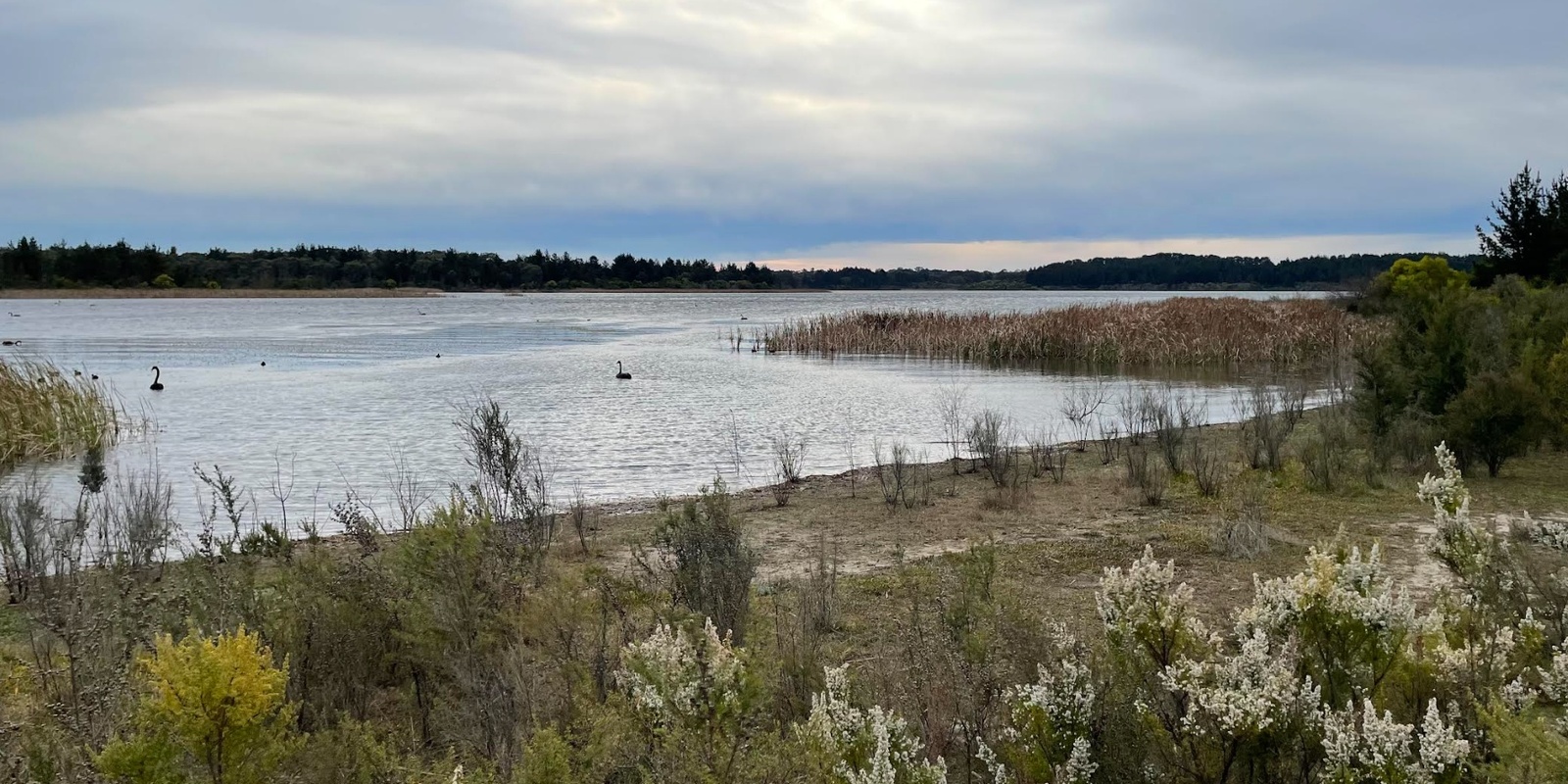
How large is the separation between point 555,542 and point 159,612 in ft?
13.6

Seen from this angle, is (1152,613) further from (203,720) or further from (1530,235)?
(1530,235)

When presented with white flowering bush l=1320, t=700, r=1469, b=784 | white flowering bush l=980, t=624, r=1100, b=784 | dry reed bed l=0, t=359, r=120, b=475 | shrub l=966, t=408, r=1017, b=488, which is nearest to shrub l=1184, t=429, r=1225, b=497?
shrub l=966, t=408, r=1017, b=488


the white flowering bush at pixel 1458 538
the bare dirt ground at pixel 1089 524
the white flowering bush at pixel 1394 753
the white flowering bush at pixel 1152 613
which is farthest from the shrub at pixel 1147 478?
the white flowering bush at pixel 1394 753

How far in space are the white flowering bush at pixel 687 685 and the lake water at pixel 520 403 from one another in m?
9.55

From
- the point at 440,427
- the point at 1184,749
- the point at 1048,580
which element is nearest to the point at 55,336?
the point at 440,427

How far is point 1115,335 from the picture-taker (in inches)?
1350

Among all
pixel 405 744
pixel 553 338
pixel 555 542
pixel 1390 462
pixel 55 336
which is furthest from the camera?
pixel 553 338

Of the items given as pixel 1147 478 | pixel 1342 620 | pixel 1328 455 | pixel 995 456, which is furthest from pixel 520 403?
pixel 1342 620

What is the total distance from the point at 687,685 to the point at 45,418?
15573mm

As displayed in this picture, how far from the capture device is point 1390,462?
12383 mm

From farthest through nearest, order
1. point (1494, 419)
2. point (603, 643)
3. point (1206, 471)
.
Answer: point (1206, 471), point (1494, 419), point (603, 643)

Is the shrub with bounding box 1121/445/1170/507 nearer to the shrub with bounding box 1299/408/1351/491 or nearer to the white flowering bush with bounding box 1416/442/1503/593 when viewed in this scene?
the shrub with bounding box 1299/408/1351/491

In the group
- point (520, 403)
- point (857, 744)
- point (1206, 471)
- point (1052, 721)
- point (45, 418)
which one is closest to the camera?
point (857, 744)

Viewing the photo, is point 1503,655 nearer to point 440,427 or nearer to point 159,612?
point 159,612
